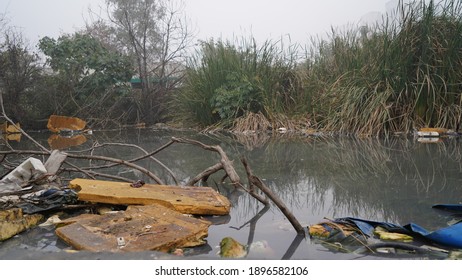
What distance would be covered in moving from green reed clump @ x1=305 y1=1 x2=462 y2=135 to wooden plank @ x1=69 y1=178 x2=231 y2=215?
3.33 metres

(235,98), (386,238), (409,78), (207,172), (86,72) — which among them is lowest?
(386,238)

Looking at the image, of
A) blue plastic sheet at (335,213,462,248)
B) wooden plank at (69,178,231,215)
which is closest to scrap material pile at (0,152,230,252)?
wooden plank at (69,178,231,215)

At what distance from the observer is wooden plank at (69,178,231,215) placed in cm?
153

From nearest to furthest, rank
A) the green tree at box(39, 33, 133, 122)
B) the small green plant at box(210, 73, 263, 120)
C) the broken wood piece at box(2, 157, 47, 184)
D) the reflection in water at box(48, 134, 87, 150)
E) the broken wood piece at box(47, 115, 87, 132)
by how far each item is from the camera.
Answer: the broken wood piece at box(2, 157, 47, 184), the reflection in water at box(48, 134, 87, 150), the small green plant at box(210, 73, 263, 120), the broken wood piece at box(47, 115, 87, 132), the green tree at box(39, 33, 133, 122)

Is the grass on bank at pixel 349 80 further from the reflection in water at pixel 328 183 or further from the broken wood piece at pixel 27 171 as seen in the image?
the broken wood piece at pixel 27 171

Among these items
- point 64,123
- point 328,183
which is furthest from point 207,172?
point 64,123

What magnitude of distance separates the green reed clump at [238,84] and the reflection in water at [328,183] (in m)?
2.00

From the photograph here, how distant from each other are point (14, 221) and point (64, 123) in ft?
18.5

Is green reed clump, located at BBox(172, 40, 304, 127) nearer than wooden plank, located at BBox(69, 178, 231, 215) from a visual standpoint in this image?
No

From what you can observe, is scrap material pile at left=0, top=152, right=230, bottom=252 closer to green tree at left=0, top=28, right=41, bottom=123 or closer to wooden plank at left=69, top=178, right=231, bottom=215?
wooden plank at left=69, top=178, right=231, bottom=215

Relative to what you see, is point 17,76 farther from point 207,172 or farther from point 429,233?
point 429,233

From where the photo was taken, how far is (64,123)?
659 cm

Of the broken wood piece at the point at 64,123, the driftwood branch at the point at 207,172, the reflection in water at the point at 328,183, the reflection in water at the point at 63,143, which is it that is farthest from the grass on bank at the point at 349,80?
the driftwood branch at the point at 207,172

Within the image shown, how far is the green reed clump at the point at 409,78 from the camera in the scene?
4371mm
